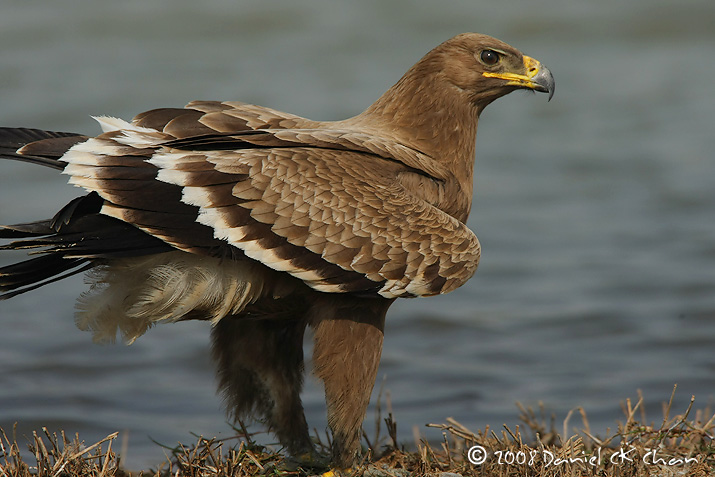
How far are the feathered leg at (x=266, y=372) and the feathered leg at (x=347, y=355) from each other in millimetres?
396

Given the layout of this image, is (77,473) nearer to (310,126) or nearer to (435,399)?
(310,126)

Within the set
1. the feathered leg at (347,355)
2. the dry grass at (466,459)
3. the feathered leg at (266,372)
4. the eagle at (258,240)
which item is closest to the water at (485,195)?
the feathered leg at (266,372)

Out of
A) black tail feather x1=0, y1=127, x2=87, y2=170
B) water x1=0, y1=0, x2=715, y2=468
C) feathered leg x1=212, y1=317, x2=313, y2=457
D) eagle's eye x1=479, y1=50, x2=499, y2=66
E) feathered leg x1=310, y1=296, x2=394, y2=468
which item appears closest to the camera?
black tail feather x1=0, y1=127, x2=87, y2=170

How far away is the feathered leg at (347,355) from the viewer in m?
4.87

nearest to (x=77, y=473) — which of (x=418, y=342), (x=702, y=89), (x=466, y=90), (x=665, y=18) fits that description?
(x=466, y=90)

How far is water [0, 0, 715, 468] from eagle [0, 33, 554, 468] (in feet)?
4.86

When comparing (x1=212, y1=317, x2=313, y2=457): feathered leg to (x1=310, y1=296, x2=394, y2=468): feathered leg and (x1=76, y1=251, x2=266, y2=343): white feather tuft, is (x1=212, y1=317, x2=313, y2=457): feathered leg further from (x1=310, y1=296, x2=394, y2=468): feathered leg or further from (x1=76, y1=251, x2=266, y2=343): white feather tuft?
(x1=76, y1=251, x2=266, y2=343): white feather tuft

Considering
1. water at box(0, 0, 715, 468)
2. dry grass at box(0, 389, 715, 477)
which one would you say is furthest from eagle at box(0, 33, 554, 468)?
water at box(0, 0, 715, 468)

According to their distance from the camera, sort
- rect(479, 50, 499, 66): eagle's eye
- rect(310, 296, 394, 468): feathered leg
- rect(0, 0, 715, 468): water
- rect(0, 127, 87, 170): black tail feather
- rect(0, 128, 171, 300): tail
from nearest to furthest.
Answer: rect(0, 128, 171, 300): tail < rect(0, 127, 87, 170): black tail feather < rect(310, 296, 394, 468): feathered leg < rect(479, 50, 499, 66): eagle's eye < rect(0, 0, 715, 468): water

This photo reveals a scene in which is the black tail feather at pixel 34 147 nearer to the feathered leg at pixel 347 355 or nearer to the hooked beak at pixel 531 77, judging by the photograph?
the feathered leg at pixel 347 355

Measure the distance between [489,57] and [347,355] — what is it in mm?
1828

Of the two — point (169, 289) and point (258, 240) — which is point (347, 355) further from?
point (169, 289)

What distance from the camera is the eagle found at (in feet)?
14.6

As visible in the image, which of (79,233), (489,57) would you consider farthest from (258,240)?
(489,57)
